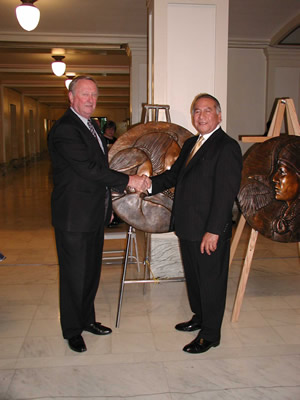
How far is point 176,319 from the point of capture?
3.21 metres

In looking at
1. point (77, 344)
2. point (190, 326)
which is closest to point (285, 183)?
point (190, 326)

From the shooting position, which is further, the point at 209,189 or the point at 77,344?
the point at 77,344

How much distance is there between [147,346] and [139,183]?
109 cm

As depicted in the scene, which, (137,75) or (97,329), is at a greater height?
(137,75)

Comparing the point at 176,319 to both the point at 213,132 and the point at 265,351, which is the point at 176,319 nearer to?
the point at 265,351

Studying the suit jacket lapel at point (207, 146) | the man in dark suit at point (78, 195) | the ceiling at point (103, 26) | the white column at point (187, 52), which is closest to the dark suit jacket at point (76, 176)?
the man in dark suit at point (78, 195)

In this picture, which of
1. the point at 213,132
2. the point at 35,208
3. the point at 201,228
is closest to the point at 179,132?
the point at 213,132

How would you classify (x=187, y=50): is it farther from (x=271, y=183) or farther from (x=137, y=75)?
(x=137, y=75)

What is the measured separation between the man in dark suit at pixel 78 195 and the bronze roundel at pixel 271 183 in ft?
2.85

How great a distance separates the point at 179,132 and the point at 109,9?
3.54 m

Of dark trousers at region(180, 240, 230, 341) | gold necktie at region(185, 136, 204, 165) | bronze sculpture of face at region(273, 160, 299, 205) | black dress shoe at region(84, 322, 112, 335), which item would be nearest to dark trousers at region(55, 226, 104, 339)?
black dress shoe at region(84, 322, 112, 335)

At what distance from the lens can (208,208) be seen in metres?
2.58

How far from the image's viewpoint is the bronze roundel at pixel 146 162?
10.1ft

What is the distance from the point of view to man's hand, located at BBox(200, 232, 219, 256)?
99.5 inches
